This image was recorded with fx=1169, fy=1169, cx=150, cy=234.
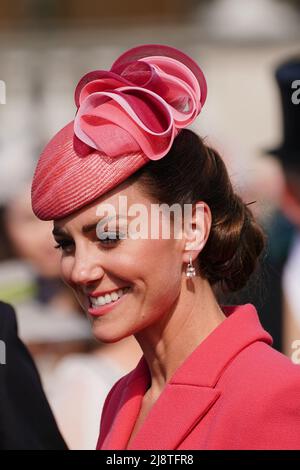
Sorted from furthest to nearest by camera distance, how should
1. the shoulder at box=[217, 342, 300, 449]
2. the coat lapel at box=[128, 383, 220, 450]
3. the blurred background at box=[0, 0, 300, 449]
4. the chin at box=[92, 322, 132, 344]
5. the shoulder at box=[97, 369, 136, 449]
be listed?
the blurred background at box=[0, 0, 300, 449], the shoulder at box=[97, 369, 136, 449], the chin at box=[92, 322, 132, 344], the coat lapel at box=[128, 383, 220, 450], the shoulder at box=[217, 342, 300, 449]

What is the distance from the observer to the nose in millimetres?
2832

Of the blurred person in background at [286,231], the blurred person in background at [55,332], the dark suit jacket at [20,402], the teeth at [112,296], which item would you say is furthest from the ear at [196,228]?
the blurred person in background at [286,231]

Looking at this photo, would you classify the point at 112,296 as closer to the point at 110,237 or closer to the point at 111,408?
the point at 110,237

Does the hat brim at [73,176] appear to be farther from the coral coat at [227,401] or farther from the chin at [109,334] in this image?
the coral coat at [227,401]

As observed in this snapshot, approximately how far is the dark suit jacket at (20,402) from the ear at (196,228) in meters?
0.74

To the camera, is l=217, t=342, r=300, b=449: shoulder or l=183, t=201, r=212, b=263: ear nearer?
l=217, t=342, r=300, b=449: shoulder

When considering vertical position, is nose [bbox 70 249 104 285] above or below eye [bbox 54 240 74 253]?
below

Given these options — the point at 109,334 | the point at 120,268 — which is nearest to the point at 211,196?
the point at 120,268

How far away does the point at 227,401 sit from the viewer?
106 inches

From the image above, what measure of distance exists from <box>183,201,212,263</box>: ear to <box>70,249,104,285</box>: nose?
234mm

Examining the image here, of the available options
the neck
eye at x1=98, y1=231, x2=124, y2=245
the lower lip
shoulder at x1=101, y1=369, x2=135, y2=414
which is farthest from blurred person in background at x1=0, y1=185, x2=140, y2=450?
eye at x1=98, y1=231, x2=124, y2=245

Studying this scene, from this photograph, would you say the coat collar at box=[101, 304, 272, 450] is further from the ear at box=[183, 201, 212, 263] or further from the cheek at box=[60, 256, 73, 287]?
the cheek at box=[60, 256, 73, 287]

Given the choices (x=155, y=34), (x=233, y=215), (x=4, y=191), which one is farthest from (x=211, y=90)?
(x=233, y=215)

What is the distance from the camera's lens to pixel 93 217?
112 inches
